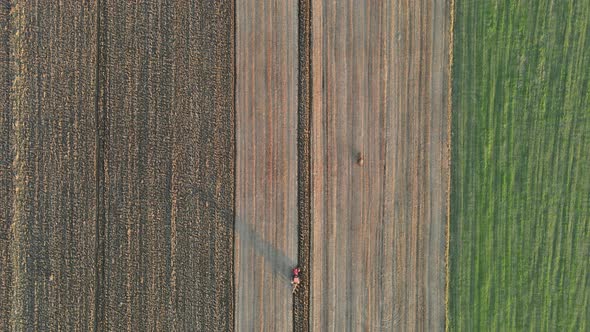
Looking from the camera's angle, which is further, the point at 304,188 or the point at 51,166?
the point at 51,166

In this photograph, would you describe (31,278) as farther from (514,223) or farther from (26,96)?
(514,223)

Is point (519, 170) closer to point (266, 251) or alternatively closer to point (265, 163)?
point (265, 163)

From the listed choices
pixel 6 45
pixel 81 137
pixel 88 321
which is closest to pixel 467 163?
pixel 81 137

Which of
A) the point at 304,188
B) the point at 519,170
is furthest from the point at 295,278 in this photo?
→ the point at 519,170

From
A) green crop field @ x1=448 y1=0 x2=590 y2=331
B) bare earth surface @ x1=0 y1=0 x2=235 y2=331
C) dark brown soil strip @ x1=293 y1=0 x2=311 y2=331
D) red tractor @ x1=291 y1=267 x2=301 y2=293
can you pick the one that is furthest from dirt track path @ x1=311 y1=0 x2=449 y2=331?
bare earth surface @ x1=0 y1=0 x2=235 y2=331

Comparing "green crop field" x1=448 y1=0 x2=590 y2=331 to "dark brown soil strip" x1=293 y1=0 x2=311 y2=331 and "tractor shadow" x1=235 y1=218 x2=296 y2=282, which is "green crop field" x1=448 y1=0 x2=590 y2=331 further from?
"tractor shadow" x1=235 y1=218 x2=296 y2=282

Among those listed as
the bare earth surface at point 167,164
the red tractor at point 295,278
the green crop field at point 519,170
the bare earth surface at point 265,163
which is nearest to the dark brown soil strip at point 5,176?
the bare earth surface at point 167,164

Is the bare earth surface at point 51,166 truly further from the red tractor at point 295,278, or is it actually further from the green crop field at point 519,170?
the green crop field at point 519,170
